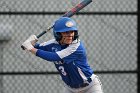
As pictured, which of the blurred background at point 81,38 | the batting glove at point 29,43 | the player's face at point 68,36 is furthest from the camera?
the blurred background at point 81,38

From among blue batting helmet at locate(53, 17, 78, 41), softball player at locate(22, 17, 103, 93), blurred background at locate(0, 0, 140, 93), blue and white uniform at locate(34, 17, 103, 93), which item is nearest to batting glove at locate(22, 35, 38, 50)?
softball player at locate(22, 17, 103, 93)

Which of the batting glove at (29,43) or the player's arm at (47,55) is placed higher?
the batting glove at (29,43)

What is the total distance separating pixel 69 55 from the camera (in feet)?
20.9

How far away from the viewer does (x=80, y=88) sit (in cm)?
659

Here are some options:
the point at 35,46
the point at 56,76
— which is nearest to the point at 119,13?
the point at 56,76

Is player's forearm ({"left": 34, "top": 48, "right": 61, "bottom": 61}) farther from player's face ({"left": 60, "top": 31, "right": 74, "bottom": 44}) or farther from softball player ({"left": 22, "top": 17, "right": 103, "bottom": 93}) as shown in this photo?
player's face ({"left": 60, "top": 31, "right": 74, "bottom": 44})

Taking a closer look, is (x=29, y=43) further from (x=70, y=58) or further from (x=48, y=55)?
(x=70, y=58)

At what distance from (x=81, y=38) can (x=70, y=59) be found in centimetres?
164

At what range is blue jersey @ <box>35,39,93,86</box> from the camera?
251 inches

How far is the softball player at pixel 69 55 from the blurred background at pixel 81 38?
4.03ft

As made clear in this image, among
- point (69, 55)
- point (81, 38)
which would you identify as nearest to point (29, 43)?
point (69, 55)

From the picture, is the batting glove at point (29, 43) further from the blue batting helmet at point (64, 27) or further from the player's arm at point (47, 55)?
the blue batting helmet at point (64, 27)

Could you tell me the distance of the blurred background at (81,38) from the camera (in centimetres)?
790

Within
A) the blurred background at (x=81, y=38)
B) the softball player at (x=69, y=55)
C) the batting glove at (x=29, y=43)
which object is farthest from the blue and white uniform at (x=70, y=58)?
the blurred background at (x=81, y=38)
